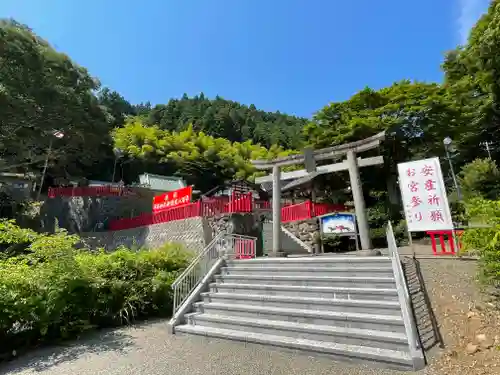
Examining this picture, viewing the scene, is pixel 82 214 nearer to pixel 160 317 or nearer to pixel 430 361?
pixel 160 317

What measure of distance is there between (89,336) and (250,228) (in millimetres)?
6219

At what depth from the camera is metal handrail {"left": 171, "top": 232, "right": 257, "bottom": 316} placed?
7.05 meters

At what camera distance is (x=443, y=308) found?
198 inches

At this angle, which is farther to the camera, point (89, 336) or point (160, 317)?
point (160, 317)

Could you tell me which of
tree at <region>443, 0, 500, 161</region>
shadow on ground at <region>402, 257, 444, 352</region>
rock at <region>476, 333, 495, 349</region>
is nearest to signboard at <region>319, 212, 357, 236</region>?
shadow on ground at <region>402, 257, 444, 352</region>

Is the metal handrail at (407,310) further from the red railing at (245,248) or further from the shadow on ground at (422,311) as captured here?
the red railing at (245,248)

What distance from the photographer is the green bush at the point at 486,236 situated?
14.7 ft

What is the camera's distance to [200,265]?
7.97 meters

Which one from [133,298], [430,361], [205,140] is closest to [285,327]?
[430,361]

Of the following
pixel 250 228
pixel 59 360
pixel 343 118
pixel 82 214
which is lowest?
pixel 59 360

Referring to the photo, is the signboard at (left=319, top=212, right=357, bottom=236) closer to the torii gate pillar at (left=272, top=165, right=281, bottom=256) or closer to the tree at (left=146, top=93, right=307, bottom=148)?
the torii gate pillar at (left=272, top=165, right=281, bottom=256)

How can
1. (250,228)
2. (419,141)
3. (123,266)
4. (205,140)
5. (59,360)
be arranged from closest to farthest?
(59,360) < (123,266) < (250,228) < (419,141) < (205,140)

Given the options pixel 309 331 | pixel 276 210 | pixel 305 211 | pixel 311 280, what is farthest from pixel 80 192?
pixel 309 331

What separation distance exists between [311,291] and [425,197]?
4.60 m
